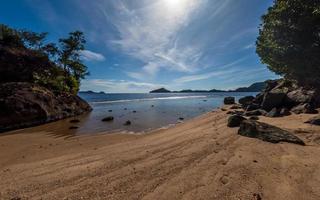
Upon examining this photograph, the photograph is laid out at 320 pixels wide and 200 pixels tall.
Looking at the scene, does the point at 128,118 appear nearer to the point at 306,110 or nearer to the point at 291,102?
the point at 291,102

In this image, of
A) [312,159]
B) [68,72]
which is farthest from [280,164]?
[68,72]

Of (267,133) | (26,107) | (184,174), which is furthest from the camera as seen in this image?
(26,107)

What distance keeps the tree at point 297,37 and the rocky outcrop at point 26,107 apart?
21338mm

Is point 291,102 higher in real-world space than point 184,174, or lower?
higher

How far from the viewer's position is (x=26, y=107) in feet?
56.6

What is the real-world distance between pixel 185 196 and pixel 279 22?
548 inches

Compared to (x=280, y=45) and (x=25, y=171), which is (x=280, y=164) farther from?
(x=280, y=45)

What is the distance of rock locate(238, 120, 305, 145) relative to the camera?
22.7ft

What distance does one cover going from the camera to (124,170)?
525 centimetres

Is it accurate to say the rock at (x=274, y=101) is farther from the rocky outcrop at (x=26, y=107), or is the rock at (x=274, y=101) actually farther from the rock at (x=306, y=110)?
the rocky outcrop at (x=26, y=107)

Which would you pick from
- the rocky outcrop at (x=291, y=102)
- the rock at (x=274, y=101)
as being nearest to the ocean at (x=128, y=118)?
the rock at (x=274, y=101)

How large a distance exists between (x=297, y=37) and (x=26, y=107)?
2268 centimetres

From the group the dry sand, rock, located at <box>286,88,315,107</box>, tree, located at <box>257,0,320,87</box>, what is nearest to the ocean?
the dry sand

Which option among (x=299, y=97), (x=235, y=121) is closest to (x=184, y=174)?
(x=235, y=121)
